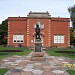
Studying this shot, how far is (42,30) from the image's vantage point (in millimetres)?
47906

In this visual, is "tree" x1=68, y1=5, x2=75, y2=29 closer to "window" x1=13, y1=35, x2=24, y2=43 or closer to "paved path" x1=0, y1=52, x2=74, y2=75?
"paved path" x1=0, y1=52, x2=74, y2=75

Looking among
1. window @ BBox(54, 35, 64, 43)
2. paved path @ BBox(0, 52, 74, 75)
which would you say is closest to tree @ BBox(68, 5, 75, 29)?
paved path @ BBox(0, 52, 74, 75)

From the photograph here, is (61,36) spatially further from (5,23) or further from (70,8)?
(5,23)

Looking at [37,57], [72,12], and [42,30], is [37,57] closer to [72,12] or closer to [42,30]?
[72,12]

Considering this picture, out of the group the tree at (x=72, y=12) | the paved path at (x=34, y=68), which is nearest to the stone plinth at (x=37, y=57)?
the paved path at (x=34, y=68)

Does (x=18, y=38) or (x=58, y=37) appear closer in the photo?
(x=18, y=38)

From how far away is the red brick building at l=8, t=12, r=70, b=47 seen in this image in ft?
156

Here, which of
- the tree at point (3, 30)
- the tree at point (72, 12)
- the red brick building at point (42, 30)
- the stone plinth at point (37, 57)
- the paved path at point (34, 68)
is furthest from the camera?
the tree at point (3, 30)

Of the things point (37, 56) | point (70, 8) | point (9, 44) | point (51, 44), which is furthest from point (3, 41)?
point (37, 56)

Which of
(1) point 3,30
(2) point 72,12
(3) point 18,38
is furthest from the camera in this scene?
(1) point 3,30

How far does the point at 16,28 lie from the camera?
48.5 m

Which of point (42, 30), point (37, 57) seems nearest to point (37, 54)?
point (37, 57)

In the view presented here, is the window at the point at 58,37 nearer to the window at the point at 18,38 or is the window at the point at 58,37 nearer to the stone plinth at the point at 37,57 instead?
the window at the point at 18,38

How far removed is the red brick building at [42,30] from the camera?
47.7 m
